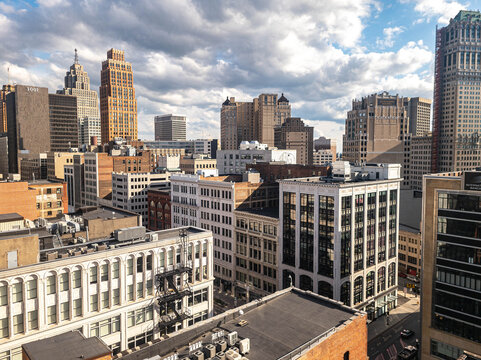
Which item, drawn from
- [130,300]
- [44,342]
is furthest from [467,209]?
[44,342]

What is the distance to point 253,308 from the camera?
45938 millimetres

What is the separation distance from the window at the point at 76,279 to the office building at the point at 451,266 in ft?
180

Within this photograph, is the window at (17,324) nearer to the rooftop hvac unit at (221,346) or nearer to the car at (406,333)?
the rooftop hvac unit at (221,346)

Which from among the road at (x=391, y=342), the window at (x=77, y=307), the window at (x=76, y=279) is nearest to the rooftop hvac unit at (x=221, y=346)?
the window at (x=77, y=307)

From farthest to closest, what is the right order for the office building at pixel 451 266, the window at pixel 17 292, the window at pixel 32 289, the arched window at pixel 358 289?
the arched window at pixel 358 289 < the office building at pixel 451 266 < the window at pixel 32 289 < the window at pixel 17 292

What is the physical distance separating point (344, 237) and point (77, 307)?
50796mm

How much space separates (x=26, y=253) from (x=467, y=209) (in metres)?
64.9

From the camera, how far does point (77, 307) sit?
4741cm

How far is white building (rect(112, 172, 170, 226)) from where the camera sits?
484 ft

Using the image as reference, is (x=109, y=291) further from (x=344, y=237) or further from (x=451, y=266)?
(x=451, y=266)

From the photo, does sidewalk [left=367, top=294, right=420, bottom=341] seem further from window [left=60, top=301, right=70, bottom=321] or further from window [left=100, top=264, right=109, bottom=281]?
window [left=60, top=301, right=70, bottom=321]

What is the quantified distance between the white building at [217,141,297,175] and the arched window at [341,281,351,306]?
307 ft

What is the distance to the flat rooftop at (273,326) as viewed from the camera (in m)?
35.8

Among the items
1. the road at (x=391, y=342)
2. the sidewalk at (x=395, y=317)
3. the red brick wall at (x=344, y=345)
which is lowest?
the road at (x=391, y=342)
